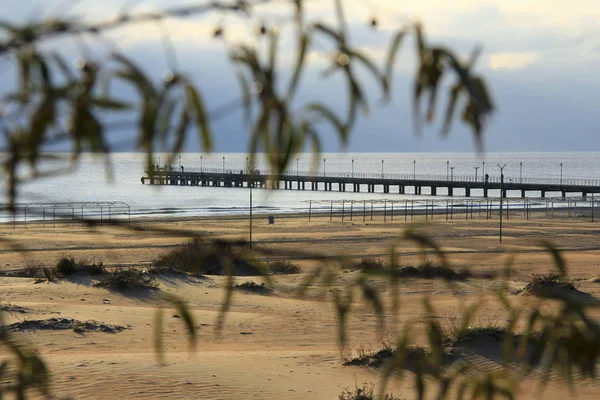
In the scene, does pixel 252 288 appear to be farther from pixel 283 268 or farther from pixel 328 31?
pixel 328 31

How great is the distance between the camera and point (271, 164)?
6.52ft

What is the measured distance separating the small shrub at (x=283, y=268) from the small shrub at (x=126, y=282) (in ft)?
22.4

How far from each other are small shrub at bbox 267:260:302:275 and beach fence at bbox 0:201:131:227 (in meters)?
5.19

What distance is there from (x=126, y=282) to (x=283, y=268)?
875 cm

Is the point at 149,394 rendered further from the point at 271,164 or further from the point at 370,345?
the point at 271,164

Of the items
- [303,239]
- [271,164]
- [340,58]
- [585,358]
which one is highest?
[340,58]

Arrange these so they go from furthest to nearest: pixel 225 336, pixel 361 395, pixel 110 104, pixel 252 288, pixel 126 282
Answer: pixel 252 288 → pixel 126 282 → pixel 225 336 → pixel 361 395 → pixel 110 104

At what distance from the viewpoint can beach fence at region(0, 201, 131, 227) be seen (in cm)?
183

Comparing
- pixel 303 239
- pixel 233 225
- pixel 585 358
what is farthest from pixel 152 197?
pixel 585 358

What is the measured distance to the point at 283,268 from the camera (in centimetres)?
2720

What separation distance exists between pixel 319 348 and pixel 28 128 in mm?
12439

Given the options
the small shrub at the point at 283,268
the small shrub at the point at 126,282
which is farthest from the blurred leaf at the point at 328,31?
the small shrub at the point at 283,268

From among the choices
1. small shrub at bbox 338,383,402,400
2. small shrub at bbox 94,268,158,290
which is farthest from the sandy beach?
small shrub at bbox 338,383,402,400

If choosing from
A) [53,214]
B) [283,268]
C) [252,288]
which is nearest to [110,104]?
[53,214]
